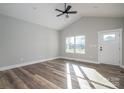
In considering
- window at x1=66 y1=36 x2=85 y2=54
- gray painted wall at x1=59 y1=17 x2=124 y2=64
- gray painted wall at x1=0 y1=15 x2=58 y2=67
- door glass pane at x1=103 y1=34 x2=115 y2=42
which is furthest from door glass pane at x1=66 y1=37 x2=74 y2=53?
door glass pane at x1=103 y1=34 x2=115 y2=42

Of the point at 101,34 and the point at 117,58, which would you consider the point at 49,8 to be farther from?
the point at 117,58

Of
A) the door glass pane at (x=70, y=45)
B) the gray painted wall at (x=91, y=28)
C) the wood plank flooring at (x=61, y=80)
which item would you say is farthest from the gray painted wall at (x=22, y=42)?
the gray painted wall at (x=91, y=28)

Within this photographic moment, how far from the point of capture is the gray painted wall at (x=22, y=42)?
3.70 m

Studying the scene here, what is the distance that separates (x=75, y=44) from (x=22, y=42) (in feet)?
12.0

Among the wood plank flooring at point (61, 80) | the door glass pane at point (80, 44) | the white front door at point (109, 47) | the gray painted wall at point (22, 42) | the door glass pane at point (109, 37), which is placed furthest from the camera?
the door glass pane at point (80, 44)

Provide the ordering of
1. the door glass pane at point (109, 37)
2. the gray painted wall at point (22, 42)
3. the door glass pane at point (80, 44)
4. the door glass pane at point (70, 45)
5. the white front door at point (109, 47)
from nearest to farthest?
the gray painted wall at point (22, 42)
the white front door at point (109, 47)
the door glass pane at point (109, 37)
the door glass pane at point (80, 44)
the door glass pane at point (70, 45)


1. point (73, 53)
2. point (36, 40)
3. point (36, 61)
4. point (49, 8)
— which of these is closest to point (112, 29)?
point (73, 53)

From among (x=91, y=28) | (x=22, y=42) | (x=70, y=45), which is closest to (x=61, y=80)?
(x=22, y=42)

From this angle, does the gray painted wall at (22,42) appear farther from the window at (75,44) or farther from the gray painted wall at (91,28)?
the gray painted wall at (91,28)

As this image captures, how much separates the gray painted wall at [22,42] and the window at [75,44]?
5.14 feet

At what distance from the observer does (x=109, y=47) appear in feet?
14.5

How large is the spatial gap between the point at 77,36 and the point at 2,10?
451cm

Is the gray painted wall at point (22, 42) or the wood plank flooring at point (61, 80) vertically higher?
the gray painted wall at point (22, 42)

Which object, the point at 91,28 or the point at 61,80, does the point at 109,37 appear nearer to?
the point at 91,28
